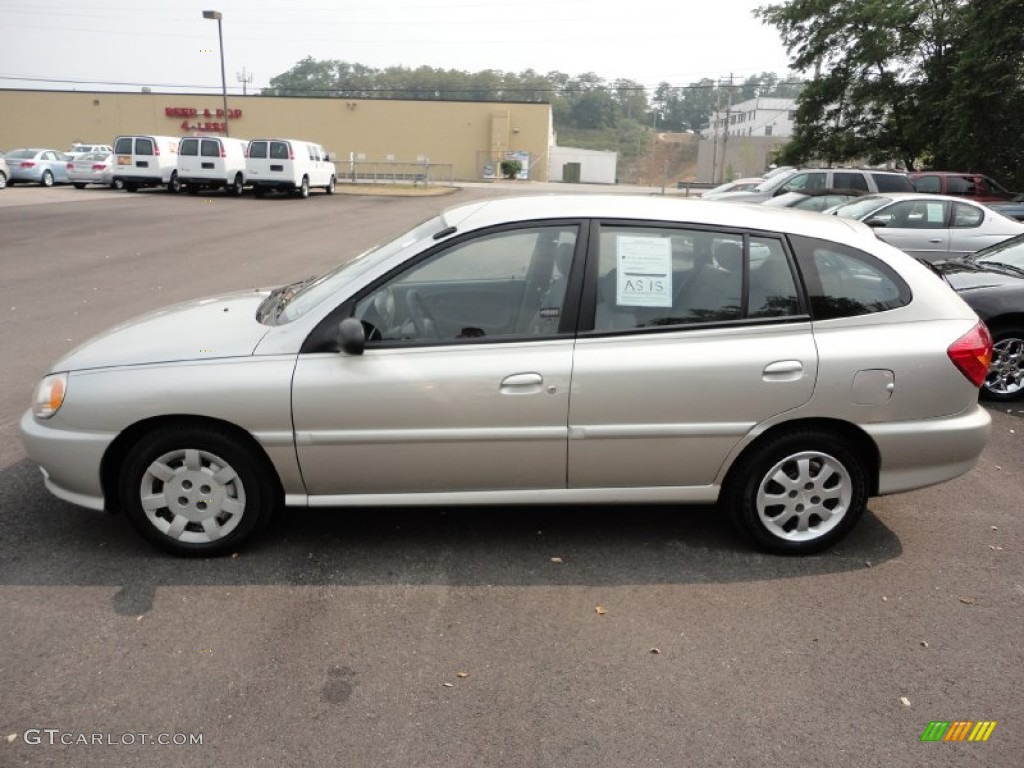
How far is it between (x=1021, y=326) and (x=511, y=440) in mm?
5046

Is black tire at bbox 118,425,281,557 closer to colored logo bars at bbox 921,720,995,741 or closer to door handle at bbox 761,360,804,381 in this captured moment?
door handle at bbox 761,360,804,381

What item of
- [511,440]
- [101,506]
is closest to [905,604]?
[511,440]

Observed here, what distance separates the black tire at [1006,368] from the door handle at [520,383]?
4729mm

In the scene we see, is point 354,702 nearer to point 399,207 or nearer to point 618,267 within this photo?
point 618,267

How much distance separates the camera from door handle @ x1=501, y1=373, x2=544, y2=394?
12.1 ft

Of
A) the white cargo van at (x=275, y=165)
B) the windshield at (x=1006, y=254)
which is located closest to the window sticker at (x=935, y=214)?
the windshield at (x=1006, y=254)

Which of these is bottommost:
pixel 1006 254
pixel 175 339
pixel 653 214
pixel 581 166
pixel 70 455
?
pixel 70 455

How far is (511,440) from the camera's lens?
376cm

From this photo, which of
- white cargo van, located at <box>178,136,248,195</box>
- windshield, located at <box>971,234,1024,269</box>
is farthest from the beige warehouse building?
windshield, located at <box>971,234,1024,269</box>

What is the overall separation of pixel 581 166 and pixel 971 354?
2902 inches

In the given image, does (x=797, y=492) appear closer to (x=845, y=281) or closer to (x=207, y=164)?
(x=845, y=281)

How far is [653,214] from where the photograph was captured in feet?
13.1

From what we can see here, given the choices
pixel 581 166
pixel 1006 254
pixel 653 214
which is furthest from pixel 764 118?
pixel 653 214

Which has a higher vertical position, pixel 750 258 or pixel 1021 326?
pixel 750 258
